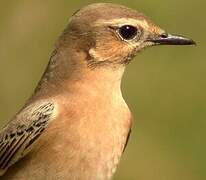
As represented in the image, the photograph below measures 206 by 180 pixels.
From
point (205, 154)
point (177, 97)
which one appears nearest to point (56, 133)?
point (205, 154)

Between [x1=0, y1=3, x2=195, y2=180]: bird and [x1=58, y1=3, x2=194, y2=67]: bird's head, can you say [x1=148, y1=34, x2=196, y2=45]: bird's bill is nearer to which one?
[x1=0, y1=3, x2=195, y2=180]: bird

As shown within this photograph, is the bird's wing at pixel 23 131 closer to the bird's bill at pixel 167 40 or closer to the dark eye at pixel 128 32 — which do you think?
the dark eye at pixel 128 32

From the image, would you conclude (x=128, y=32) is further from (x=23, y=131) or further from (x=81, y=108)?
(x=23, y=131)

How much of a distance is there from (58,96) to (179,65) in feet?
26.0

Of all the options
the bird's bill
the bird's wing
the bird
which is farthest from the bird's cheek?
the bird's wing

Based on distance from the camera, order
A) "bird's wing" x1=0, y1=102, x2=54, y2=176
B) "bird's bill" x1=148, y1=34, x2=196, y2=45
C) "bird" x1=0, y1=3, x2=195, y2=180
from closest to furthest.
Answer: "bird" x1=0, y1=3, x2=195, y2=180 → "bird's wing" x1=0, y1=102, x2=54, y2=176 → "bird's bill" x1=148, y1=34, x2=196, y2=45

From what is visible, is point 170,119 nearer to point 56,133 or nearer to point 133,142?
point 133,142

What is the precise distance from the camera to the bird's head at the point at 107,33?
9.67m

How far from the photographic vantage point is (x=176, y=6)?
18594 mm

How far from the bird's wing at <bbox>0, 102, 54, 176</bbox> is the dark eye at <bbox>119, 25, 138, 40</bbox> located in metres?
0.85

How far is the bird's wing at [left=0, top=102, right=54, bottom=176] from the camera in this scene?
9.52m

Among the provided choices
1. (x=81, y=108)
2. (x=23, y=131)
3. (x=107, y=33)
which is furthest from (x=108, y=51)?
(x=23, y=131)

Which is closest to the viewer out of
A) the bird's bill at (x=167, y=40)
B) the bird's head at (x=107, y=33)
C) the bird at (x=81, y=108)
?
the bird at (x=81, y=108)

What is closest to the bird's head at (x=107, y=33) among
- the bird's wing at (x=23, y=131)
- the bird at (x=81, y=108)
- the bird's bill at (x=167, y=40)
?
the bird at (x=81, y=108)
